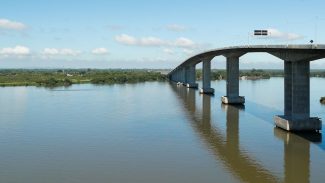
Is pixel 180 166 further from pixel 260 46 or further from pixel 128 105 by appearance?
pixel 128 105

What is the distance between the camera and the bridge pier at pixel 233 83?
62531mm

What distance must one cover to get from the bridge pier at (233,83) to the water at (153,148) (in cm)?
1132

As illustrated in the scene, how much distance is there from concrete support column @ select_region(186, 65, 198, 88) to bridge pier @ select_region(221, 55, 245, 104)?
39152 millimetres

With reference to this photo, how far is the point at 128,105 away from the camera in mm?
60562

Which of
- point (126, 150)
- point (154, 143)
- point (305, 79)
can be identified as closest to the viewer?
point (126, 150)

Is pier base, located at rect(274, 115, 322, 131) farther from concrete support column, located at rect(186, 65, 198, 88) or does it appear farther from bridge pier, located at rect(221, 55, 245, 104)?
concrete support column, located at rect(186, 65, 198, 88)

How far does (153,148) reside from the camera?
99.0ft

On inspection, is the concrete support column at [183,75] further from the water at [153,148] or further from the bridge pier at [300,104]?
the bridge pier at [300,104]

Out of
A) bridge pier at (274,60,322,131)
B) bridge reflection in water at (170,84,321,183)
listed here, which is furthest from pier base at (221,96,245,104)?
bridge pier at (274,60,322,131)

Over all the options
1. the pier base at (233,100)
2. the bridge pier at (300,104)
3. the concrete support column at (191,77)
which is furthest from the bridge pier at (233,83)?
the concrete support column at (191,77)

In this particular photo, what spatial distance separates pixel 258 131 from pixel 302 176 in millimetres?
14628

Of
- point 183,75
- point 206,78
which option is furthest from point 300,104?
point 183,75

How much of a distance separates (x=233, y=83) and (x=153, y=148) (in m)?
34.8

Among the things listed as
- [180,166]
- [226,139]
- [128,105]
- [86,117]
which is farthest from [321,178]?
[128,105]
